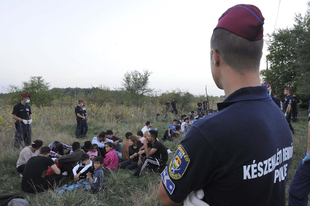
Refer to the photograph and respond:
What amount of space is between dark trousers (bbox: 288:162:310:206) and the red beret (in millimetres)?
2129

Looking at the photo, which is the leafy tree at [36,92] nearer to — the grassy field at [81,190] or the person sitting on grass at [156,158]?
the grassy field at [81,190]

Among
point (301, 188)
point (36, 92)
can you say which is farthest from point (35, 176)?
point (36, 92)

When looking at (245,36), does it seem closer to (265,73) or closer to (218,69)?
(218,69)

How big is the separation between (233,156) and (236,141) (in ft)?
0.18

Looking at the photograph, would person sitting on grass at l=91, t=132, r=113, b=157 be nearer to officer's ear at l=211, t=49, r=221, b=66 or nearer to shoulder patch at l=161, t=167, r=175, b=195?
shoulder patch at l=161, t=167, r=175, b=195

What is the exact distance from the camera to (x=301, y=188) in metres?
2.21

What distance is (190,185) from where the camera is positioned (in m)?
0.77

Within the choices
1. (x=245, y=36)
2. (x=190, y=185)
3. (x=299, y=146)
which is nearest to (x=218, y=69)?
(x=245, y=36)

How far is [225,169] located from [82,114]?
9830 millimetres

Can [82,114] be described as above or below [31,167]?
above

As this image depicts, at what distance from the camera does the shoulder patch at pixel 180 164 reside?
2.51 feet

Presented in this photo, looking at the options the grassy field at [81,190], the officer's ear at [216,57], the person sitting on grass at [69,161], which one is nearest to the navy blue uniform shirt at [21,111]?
the grassy field at [81,190]

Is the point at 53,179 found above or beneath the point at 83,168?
beneath

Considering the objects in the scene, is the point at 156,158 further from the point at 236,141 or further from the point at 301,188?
the point at 236,141
